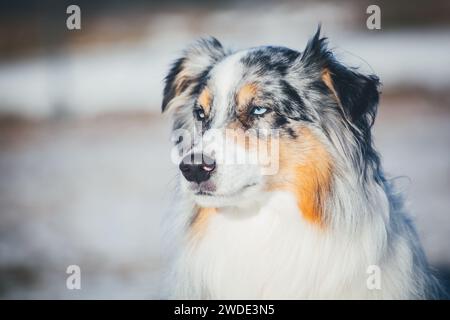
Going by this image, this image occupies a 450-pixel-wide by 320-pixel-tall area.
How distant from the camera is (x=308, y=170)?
2.50 m

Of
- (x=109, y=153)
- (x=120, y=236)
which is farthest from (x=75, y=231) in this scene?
(x=109, y=153)

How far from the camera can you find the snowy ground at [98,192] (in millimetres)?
2963

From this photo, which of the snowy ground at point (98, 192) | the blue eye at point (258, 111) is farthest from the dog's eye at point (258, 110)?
the snowy ground at point (98, 192)

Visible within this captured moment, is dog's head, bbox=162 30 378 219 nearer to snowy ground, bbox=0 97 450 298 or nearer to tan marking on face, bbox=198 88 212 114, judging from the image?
tan marking on face, bbox=198 88 212 114

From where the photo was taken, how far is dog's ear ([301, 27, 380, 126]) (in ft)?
8.21

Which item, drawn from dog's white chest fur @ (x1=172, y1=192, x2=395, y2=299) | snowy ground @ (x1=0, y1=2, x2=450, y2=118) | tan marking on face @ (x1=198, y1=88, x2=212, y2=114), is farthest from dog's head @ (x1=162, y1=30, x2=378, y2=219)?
snowy ground @ (x1=0, y1=2, x2=450, y2=118)

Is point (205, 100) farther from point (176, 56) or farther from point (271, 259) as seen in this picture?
point (271, 259)

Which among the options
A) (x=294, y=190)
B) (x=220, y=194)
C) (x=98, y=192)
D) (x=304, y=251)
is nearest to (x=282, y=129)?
(x=294, y=190)

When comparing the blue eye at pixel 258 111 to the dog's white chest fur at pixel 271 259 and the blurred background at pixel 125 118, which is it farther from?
the blurred background at pixel 125 118

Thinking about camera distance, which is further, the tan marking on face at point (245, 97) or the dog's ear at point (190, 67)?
the dog's ear at point (190, 67)

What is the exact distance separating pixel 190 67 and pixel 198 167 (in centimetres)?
62

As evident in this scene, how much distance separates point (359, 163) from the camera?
8.23ft

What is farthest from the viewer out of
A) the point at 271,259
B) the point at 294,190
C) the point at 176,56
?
the point at 176,56

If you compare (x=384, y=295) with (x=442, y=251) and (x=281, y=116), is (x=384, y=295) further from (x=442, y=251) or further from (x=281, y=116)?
(x=281, y=116)
